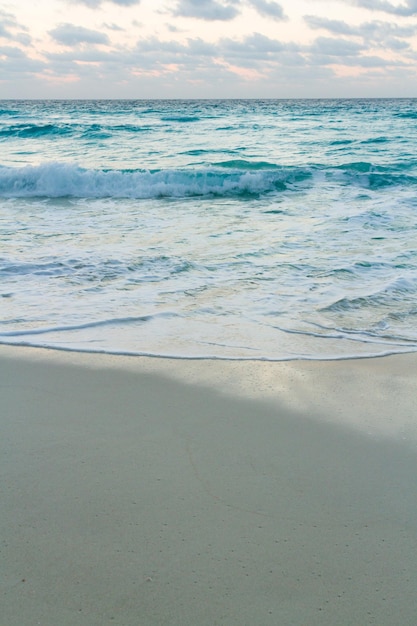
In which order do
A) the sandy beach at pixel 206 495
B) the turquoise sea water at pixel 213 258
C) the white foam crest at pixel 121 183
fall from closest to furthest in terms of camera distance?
the sandy beach at pixel 206 495, the turquoise sea water at pixel 213 258, the white foam crest at pixel 121 183

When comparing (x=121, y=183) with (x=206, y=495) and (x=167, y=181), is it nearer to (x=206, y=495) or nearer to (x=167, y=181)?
(x=167, y=181)

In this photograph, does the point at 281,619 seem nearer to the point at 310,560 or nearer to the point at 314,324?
the point at 310,560

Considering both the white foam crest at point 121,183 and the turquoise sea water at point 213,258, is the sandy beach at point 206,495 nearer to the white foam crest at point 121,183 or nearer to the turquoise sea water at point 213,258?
the turquoise sea water at point 213,258

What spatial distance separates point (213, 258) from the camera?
6949mm

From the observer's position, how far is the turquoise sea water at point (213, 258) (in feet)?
14.9

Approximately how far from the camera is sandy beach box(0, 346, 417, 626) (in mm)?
1968

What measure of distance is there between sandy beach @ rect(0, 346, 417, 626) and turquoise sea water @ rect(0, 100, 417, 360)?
0.62 m

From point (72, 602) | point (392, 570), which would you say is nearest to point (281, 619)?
point (392, 570)

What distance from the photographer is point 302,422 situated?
126 inches

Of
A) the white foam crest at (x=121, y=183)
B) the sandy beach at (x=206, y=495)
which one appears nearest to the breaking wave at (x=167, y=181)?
the white foam crest at (x=121, y=183)

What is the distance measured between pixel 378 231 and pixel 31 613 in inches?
304

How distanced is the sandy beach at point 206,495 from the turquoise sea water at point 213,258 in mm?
619

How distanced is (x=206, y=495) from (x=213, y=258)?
4648 millimetres

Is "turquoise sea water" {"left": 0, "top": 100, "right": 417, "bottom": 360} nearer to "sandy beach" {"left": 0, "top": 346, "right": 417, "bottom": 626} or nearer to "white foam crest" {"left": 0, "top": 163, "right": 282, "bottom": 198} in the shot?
"white foam crest" {"left": 0, "top": 163, "right": 282, "bottom": 198}
